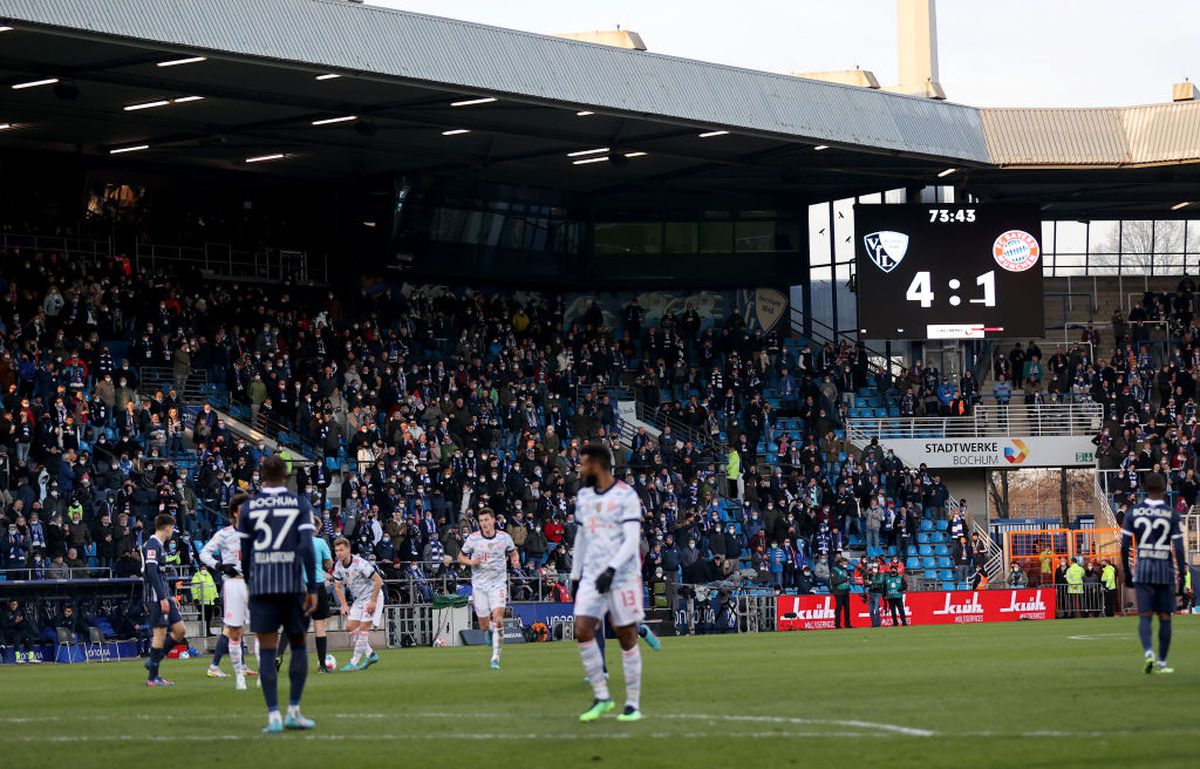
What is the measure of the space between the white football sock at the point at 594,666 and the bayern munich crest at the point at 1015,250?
131 ft

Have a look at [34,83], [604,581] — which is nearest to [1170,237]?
[34,83]

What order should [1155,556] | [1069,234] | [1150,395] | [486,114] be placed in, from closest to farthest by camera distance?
[1155,556] < [486,114] < [1150,395] < [1069,234]

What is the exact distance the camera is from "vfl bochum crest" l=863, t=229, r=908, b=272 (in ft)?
168

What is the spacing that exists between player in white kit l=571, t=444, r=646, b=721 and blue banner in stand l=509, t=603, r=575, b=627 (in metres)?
22.8

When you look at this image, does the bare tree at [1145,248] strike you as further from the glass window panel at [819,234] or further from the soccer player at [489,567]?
the soccer player at [489,567]

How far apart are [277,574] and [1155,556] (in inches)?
337

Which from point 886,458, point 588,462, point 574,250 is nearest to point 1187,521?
point 886,458

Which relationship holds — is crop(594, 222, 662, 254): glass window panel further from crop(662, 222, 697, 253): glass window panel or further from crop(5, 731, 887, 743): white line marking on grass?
crop(5, 731, 887, 743): white line marking on grass

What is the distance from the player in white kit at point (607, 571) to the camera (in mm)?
13078

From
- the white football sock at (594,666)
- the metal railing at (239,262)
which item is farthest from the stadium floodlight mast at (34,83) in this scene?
the white football sock at (594,666)

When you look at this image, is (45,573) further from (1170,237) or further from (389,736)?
(1170,237)

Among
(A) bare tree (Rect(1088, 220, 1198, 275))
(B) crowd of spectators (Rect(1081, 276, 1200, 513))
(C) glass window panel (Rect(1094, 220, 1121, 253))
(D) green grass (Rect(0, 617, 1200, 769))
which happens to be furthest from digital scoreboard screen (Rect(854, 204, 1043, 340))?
(D) green grass (Rect(0, 617, 1200, 769))

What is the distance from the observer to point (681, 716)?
13.6 metres

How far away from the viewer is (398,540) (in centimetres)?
3788
